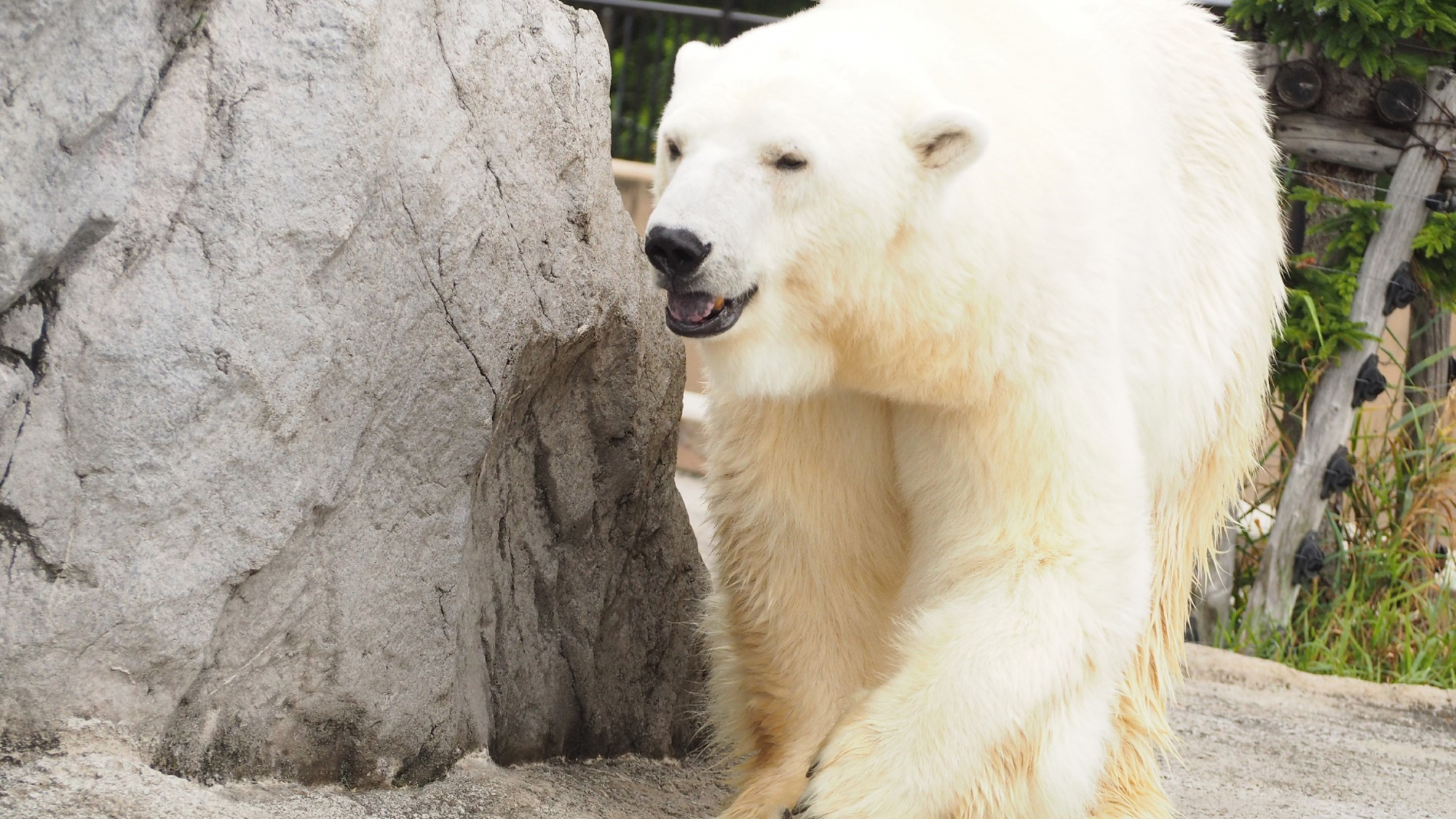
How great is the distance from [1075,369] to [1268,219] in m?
0.97

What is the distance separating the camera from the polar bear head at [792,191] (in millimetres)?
2350

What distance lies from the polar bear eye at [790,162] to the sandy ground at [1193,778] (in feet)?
4.25

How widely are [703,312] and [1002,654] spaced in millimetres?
813

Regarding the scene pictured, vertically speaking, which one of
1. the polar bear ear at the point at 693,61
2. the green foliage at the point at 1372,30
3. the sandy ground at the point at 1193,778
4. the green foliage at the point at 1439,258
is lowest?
the sandy ground at the point at 1193,778

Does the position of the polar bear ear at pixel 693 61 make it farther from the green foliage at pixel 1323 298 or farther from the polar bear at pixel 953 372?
the green foliage at pixel 1323 298

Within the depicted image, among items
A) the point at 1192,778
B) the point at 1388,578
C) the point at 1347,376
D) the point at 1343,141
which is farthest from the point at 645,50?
the point at 1192,778

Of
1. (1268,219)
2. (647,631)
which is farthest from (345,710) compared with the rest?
(1268,219)

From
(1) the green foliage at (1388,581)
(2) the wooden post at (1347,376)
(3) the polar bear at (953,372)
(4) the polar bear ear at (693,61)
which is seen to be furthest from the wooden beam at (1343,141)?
(4) the polar bear ear at (693,61)

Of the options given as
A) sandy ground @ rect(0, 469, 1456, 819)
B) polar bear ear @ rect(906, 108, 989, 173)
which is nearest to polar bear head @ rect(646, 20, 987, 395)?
polar bear ear @ rect(906, 108, 989, 173)

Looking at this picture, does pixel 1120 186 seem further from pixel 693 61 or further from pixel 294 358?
pixel 294 358

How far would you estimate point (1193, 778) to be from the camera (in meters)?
4.05

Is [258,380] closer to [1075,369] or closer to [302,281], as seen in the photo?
[302,281]

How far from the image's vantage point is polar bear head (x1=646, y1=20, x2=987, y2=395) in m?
2.35

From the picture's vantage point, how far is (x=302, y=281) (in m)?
2.40
